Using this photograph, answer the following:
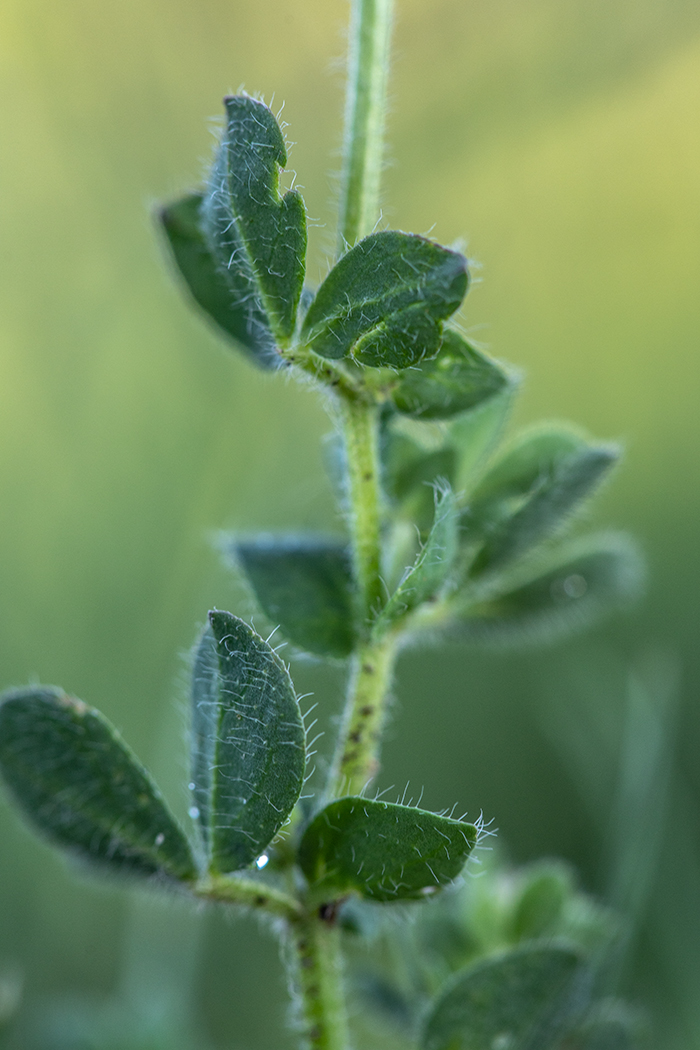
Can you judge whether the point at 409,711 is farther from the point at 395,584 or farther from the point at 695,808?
the point at 395,584

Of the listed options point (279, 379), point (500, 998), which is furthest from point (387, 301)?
point (279, 379)

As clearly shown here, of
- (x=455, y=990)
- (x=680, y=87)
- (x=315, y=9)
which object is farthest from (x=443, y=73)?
(x=455, y=990)

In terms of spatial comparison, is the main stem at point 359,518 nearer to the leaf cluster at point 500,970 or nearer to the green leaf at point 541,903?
the leaf cluster at point 500,970

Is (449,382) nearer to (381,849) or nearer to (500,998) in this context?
(381,849)

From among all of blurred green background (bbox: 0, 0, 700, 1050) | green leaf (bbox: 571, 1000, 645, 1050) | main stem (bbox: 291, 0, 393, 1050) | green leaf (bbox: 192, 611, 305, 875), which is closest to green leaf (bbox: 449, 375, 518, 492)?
main stem (bbox: 291, 0, 393, 1050)

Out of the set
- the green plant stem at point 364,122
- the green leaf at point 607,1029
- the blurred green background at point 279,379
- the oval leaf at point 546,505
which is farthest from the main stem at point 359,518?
the blurred green background at point 279,379

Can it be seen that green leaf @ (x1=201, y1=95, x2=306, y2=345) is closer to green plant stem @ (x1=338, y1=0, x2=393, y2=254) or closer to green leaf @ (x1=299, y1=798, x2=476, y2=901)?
green plant stem @ (x1=338, y1=0, x2=393, y2=254)
